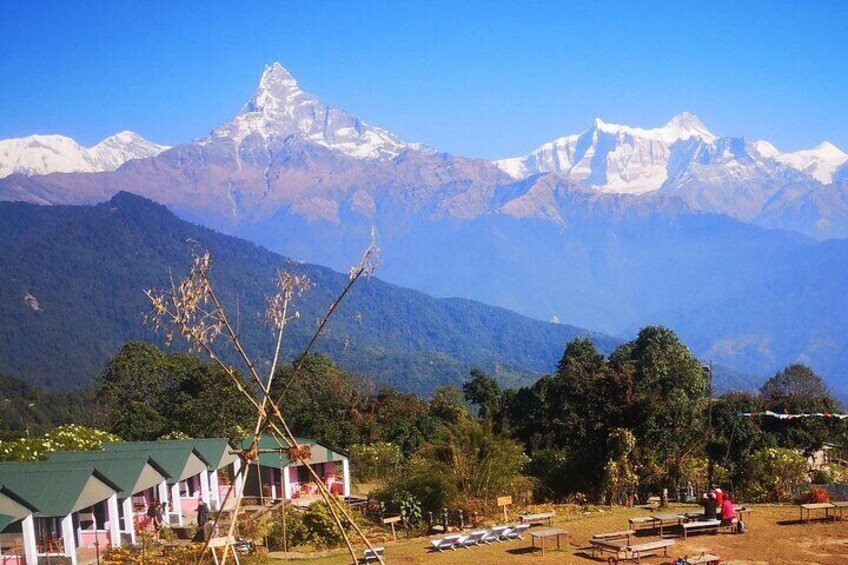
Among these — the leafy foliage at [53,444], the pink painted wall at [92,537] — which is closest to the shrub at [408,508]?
the pink painted wall at [92,537]

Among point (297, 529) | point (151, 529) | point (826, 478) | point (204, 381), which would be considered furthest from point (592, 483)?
point (204, 381)

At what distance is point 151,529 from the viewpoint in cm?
2803

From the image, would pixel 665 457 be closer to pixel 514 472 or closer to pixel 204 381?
pixel 514 472

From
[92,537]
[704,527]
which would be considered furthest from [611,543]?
[92,537]

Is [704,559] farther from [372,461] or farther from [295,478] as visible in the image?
[372,461]

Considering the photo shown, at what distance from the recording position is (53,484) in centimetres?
2452

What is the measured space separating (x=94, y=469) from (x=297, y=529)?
6355 millimetres

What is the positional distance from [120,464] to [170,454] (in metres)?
3.50

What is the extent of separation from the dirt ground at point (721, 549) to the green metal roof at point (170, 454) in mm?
10488

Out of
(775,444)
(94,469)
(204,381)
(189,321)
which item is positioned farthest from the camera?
(204,381)

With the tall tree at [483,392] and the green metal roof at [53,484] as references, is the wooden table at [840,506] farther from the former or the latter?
the tall tree at [483,392]

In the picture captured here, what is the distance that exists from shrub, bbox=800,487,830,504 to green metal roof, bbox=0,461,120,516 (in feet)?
64.1

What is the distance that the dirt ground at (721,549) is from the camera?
1888 centimetres

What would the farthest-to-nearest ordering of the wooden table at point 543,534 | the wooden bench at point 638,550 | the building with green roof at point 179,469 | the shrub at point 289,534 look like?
the building with green roof at point 179,469 → the shrub at point 289,534 → the wooden table at point 543,534 → the wooden bench at point 638,550
